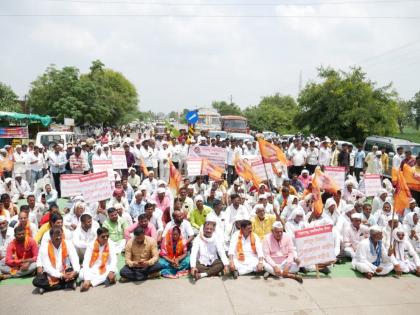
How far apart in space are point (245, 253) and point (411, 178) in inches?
190

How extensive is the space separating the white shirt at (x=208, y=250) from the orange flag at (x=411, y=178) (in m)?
5.07

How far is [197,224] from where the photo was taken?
24.0ft

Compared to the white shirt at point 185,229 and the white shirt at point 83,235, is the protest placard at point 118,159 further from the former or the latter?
the white shirt at point 185,229

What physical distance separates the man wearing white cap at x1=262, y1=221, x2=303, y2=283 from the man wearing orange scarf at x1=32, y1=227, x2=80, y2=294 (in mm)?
3036

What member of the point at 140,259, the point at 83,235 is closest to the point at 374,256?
the point at 140,259

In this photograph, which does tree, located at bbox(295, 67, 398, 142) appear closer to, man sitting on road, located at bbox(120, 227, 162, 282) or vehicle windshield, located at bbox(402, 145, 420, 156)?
vehicle windshield, located at bbox(402, 145, 420, 156)

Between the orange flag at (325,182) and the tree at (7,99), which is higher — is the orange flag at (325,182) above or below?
Answer: below

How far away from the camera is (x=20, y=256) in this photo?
5.53 metres

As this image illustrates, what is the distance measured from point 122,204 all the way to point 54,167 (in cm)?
389

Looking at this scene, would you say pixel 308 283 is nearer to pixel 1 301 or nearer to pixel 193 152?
pixel 1 301

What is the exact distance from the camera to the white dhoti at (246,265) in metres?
5.67

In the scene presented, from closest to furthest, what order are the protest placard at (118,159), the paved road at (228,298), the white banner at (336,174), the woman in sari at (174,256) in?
the paved road at (228,298) < the woman in sari at (174,256) < the white banner at (336,174) < the protest placard at (118,159)

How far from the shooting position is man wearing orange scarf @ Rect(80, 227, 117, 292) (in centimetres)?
524

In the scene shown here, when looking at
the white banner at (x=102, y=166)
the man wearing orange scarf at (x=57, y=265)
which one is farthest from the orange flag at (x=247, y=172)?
the man wearing orange scarf at (x=57, y=265)
